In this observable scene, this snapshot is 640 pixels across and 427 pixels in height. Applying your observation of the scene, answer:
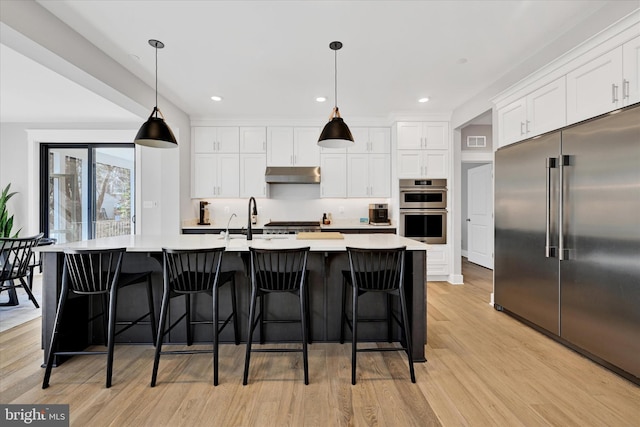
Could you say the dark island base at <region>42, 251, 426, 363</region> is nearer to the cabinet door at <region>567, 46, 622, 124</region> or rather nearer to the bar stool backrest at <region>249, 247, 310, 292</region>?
the bar stool backrest at <region>249, 247, 310, 292</region>

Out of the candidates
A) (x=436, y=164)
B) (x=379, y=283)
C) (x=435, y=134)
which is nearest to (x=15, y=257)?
(x=379, y=283)

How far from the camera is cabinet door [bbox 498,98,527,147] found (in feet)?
10.3

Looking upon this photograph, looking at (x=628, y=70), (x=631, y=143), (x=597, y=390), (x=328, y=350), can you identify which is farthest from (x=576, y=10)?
(x=328, y=350)

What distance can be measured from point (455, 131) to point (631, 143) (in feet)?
9.63

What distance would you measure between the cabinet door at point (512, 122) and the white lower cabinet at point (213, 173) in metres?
3.87

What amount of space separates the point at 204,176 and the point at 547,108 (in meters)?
4.71

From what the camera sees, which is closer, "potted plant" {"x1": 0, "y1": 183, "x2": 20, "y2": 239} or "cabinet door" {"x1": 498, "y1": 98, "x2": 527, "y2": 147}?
"cabinet door" {"x1": 498, "y1": 98, "x2": 527, "y2": 147}

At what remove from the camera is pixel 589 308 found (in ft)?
7.68

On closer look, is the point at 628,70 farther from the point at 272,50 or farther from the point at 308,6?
the point at 272,50

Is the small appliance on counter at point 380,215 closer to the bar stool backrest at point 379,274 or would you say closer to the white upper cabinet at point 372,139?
the white upper cabinet at point 372,139

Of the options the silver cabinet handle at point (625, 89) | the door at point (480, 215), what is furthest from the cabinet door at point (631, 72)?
the door at point (480, 215)

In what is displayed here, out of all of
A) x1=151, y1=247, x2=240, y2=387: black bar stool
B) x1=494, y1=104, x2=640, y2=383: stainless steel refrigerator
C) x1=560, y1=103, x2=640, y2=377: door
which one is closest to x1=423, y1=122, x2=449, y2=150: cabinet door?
x1=494, y1=104, x2=640, y2=383: stainless steel refrigerator

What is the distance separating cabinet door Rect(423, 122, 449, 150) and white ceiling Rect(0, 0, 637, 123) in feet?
1.62

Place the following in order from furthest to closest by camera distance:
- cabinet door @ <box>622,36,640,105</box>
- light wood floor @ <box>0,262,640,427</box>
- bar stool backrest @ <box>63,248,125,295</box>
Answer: bar stool backrest @ <box>63,248,125,295</box>
cabinet door @ <box>622,36,640,105</box>
light wood floor @ <box>0,262,640,427</box>
